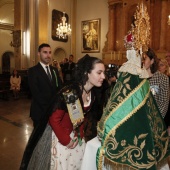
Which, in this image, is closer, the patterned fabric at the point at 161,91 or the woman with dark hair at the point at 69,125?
the woman with dark hair at the point at 69,125

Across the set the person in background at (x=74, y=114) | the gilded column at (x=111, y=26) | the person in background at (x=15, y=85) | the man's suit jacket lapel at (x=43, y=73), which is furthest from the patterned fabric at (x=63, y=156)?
the gilded column at (x=111, y=26)

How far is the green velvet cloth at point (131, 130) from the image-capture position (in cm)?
122

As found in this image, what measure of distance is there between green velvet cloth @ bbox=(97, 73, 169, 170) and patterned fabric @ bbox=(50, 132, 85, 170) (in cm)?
51

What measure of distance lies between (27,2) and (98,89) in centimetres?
1015

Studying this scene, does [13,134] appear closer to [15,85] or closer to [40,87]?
[40,87]

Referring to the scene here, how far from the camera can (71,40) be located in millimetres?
13297

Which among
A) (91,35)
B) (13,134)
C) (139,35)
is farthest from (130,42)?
(91,35)

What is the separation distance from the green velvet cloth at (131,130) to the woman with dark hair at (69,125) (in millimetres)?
451

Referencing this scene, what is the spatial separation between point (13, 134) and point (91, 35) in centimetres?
930

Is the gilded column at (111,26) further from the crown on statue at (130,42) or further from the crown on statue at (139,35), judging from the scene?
the crown on statue at (130,42)

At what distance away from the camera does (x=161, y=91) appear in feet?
7.88

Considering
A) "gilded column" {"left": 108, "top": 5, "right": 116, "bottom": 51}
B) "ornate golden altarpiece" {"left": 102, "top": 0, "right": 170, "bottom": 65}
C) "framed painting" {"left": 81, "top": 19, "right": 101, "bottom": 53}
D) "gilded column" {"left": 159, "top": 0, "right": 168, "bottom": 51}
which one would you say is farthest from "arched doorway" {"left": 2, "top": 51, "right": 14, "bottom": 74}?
"gilded column" {"left": 159, "top": 0, "right": 168, "bottom": 51}

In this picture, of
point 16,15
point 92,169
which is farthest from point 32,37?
point 92,169

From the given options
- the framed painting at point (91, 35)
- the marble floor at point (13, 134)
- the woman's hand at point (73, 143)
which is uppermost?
the framed painting at point (91, 35)
